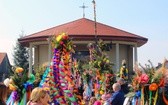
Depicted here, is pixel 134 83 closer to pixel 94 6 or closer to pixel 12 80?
pixel 12 80

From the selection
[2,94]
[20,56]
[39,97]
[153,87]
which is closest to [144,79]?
[153,87]

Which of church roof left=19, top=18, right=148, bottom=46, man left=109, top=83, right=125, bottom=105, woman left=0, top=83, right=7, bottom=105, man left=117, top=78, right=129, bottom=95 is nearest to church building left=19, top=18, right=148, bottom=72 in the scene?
church roof left=19, top=18, right=148, bottom=46

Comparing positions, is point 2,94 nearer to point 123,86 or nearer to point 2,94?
point 2,94

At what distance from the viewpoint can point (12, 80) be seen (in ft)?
35.8

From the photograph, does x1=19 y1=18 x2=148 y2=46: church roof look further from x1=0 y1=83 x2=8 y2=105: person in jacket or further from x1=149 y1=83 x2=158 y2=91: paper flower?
x1=0 y1=83 x2=8 y2=105: person in jacket

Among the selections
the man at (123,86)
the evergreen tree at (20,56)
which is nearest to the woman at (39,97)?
the man at (123,86)

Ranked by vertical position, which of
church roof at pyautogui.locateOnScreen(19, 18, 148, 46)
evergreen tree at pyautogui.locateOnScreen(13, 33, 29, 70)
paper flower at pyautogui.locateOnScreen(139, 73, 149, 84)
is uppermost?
church roof at pyautogui.locateOnScreen(19, 18, 148, 46)

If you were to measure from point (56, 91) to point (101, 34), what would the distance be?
22080 millimetres

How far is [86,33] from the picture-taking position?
104ft

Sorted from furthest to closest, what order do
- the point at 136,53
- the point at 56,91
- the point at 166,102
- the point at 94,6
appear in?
the point at 136,53, the point at 94,6, the point at 56,91, the point at 166,102

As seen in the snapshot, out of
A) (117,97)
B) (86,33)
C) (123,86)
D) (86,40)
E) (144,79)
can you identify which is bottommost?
(117,97)

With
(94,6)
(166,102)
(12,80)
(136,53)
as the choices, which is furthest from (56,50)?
(136,53)

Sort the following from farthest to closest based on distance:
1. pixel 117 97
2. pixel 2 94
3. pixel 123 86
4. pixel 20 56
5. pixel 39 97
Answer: pixel 20 56 < pixel 123 86 < pixel 117 97 < pixel 2 94 < pixel 39 97

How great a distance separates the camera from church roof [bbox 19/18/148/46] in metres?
31.3
